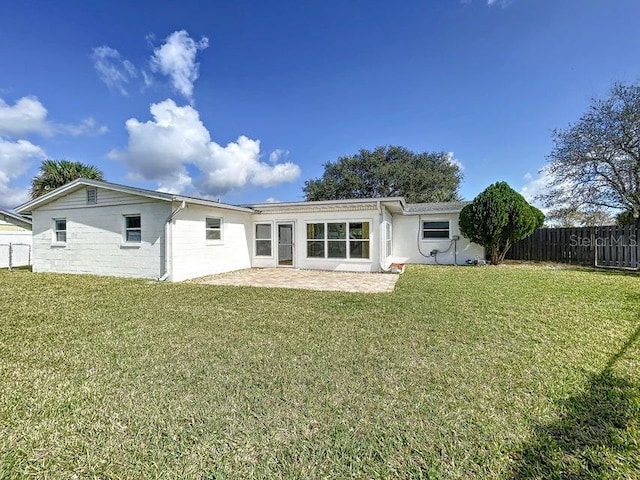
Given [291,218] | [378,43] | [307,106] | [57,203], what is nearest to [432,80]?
[378,43]

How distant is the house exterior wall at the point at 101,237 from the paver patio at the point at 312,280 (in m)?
2.08

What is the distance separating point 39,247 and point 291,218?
1024cm

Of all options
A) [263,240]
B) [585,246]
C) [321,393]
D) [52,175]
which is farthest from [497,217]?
[52,175]

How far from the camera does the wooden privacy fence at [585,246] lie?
12.8 metres

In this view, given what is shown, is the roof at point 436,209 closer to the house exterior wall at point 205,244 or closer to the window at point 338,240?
the window at point 338,240

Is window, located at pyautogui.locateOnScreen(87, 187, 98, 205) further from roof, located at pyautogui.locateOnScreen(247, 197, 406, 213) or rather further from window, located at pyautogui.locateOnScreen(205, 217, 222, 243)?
roof, located at pyautogui.locateOnScreen(247, 197, 406, 213)

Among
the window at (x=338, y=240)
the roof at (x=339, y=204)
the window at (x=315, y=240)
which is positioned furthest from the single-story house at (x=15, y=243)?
the window at (x=338, y=240)

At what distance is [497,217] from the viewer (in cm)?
1277

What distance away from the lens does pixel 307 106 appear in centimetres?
1667

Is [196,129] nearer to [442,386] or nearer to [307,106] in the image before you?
[307,106]

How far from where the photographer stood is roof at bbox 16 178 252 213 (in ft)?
31.4

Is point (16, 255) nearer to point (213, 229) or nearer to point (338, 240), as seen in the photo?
point (213, 229)

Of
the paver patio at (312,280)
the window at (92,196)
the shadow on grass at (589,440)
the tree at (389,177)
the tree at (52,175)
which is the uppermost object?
the tree at (389,177)

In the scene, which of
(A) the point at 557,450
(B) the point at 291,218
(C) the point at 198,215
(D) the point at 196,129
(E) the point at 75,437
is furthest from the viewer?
(D) the point at 196,129
